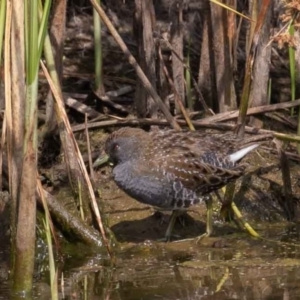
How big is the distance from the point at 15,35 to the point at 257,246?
2695 mm

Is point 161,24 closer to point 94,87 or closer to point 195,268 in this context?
point 94,87

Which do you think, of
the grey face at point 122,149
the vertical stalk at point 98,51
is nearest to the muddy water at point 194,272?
the grey face at point 122,149

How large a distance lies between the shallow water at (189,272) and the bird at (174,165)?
343 mm

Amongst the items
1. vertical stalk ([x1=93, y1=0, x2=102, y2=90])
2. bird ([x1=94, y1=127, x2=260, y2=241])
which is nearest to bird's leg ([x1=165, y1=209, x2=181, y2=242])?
bird ([x1=94, y1=127, x2=260, y2=241])

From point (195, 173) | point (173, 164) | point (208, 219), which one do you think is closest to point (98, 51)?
point (173, 164)

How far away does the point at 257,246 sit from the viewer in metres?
6.90

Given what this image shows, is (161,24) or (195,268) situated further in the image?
(161,24)

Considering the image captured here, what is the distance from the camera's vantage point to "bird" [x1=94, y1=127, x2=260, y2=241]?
6.97m

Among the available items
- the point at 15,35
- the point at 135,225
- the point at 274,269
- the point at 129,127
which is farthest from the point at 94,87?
the point at 15,35

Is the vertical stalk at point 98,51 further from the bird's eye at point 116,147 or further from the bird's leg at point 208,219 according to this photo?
the bird's leg at point 208,219

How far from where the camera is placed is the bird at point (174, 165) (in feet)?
22.9

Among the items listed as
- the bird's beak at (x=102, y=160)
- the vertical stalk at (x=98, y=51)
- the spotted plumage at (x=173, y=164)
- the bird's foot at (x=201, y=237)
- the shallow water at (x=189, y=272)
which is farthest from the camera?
the vertical stalk at (x=98, y=51)

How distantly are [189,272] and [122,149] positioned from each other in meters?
1.30

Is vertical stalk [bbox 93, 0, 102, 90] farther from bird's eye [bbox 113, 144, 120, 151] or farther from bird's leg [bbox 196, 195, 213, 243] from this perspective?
bird's leg [bbox 196, 195, 213, 243]
